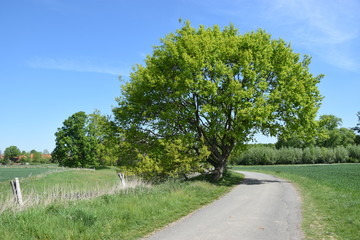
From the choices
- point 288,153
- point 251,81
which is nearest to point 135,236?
point 251,81

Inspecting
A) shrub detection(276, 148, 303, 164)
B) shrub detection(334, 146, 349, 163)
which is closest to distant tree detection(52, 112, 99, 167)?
shrub detection(276, 148, 303, 164)

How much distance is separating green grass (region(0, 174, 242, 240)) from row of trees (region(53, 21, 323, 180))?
9.50 metres

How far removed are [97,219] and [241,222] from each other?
17.3ft

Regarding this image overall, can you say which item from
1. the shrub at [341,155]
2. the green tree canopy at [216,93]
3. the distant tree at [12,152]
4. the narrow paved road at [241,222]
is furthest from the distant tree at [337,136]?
the distant tree at [12,152]

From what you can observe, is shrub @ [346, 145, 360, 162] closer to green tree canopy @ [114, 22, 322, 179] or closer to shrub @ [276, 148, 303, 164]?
shrub @ [276, 148, 303, 164]

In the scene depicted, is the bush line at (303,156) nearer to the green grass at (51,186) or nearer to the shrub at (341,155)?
the shrub at (341,155)

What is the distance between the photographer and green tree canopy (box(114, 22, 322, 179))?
23.1m

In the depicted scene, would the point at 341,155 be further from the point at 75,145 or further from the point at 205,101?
the point at 205,101

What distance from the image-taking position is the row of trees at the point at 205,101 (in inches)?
905

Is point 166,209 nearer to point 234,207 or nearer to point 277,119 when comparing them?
point 234,207

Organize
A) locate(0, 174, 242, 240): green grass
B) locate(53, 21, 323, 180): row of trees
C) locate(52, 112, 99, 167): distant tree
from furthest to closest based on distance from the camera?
locate(52, 112, 99, 167): distant tree → locate(53, 21, 323, 180): row of trees → locate(0, 174, 242, 240): green grass

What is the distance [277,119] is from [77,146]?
50081 mm

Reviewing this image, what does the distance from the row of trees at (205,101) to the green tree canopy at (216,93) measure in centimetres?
8

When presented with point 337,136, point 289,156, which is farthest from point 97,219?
point 337,136
